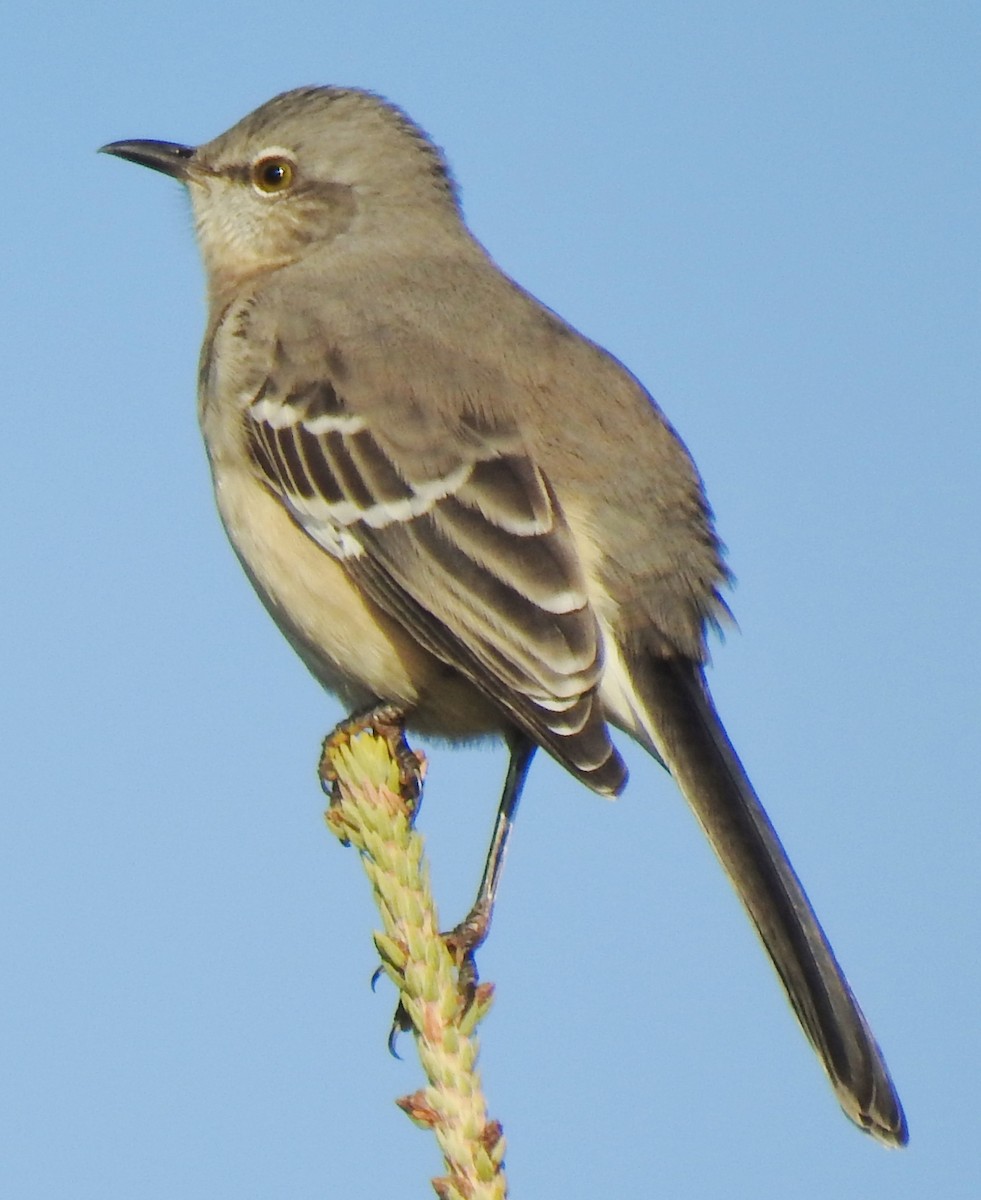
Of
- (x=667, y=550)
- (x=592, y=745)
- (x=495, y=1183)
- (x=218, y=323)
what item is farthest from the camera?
(x=218, y=323)

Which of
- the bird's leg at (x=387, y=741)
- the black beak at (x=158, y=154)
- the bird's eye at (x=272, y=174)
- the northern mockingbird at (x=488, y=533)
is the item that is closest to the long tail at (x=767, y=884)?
the northern mockingbird at (x=488, y=533)

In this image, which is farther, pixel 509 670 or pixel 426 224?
pixel 426 224

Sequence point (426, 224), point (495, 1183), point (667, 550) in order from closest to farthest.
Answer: point (495, 1183)
point (667, 550)
point (426, 224)

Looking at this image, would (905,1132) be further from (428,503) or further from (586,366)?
(586,366)

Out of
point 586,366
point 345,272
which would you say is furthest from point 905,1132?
point 345,272

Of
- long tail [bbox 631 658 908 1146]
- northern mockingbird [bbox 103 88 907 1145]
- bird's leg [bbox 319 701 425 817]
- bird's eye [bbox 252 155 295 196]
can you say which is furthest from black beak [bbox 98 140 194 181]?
long tail [bbox 631 658 908 1146]
